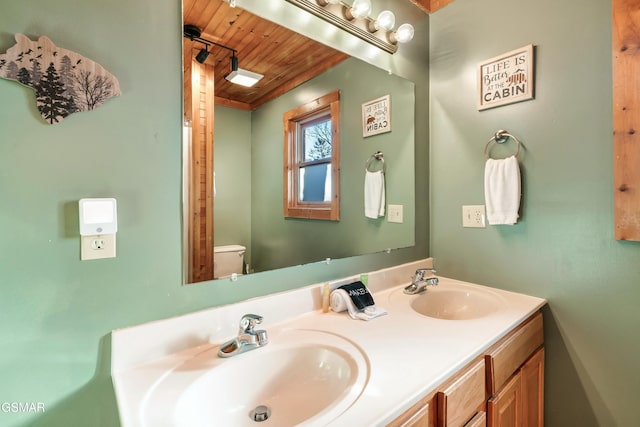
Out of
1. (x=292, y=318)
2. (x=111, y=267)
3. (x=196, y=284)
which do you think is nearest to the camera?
(x=111, y=267)

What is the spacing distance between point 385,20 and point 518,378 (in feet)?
5.41

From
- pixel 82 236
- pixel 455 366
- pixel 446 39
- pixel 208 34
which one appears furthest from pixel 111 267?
pixel 446 39

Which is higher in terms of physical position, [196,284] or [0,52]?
[0,52]

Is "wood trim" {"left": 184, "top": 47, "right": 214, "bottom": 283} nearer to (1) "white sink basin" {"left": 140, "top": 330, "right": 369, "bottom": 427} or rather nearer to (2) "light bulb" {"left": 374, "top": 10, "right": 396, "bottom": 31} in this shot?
(1) "white sink basin" {"left": 140, "top": 330, "right": 369, "bottom": 427}

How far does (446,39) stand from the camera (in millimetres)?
1621

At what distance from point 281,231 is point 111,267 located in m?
0.58

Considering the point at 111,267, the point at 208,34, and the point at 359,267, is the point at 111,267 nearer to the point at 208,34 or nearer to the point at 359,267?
the point at 208,34

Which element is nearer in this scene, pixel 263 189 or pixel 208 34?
pixel 208 34

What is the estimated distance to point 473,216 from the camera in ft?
5.00

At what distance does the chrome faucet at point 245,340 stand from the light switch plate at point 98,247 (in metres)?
0.40

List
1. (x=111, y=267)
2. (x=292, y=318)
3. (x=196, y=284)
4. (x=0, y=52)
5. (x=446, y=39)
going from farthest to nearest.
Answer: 1. (x=446, y=39)
2. (x=292, y=318)
3. (x=196, y=284)
4. (x=111, y=267)
5. (x=0, y=52)

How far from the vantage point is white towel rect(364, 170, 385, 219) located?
1508 millimetres

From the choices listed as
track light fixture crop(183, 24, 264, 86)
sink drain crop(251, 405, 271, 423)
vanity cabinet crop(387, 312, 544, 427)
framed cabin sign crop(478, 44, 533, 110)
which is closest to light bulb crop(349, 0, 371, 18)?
track light fixture crop(183, 24, 264, 86)

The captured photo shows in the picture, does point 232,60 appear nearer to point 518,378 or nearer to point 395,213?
point 395,213
